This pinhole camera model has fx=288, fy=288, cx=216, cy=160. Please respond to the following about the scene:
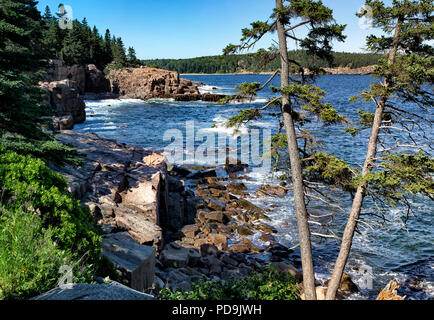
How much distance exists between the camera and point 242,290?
22.1 feet

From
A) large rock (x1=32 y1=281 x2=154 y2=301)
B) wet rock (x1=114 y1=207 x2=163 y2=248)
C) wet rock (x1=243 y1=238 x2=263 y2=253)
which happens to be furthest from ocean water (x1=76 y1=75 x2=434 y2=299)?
wet rock (x1=114 y1=207 x2=163 y2=248)

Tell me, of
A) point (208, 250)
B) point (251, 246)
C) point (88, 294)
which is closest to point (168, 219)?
point (208, 250)

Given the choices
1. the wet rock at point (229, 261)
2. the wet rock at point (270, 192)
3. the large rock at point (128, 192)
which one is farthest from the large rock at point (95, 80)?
the wet rock at point (229, 261)

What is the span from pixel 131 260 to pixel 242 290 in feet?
13.5

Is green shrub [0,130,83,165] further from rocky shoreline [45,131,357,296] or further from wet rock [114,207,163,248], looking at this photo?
wet rock [114,207,163,248]

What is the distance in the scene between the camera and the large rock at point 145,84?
8350 centimetres

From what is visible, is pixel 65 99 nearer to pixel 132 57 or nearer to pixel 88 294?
pixel 88 294

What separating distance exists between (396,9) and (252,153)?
82.6 feet

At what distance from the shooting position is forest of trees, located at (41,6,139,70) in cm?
7544

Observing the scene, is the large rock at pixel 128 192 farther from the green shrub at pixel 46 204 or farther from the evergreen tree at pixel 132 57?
the evergreen tree at pixel 132 57

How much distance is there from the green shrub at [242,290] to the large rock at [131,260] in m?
1.45
